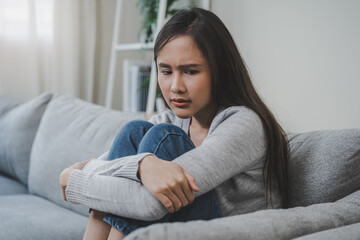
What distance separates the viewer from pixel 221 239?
20.5 inches

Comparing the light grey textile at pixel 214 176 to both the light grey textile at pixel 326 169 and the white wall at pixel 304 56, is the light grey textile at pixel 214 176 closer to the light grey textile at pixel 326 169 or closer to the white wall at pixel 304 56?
the light grey textile at pixel 326 169

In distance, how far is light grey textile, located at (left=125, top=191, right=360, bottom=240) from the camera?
0.51 meters

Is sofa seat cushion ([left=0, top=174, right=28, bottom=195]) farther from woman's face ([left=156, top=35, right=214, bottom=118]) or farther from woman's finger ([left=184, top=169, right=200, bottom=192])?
woman's finger ([left=184, top=169, right=200, bottom=192])

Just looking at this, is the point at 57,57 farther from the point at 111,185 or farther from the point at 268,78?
the point at 111,185

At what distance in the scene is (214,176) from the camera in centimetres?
73

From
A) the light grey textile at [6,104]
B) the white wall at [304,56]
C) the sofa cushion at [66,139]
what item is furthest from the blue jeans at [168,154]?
the light grey textile at [6,104]

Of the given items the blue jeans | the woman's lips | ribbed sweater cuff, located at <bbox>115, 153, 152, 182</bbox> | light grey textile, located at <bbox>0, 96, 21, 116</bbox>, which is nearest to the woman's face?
the woman's lips

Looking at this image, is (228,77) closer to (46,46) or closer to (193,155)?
(193,155)

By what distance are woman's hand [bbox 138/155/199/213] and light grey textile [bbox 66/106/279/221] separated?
0.06 ft

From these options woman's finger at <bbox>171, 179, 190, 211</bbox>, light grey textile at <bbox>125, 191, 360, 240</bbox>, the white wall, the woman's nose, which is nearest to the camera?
light grey textile at <bbox>125, 191, 360, 240</bbox>

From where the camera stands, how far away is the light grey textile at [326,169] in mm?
872

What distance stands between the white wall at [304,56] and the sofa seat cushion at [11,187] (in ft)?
3.79

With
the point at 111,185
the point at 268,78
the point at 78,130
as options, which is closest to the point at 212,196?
the point at 111,185

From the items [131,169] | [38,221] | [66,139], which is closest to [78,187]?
[131,169]
